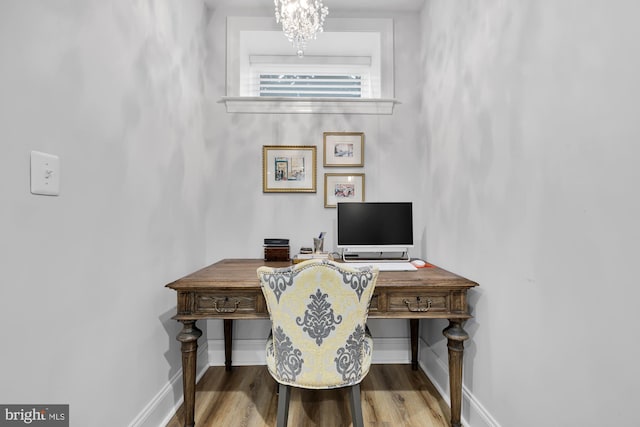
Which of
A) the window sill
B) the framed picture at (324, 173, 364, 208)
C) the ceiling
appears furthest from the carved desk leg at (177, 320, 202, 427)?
the ceiling

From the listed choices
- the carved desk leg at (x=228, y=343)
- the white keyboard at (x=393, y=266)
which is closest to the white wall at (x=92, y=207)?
the carved desk leg at (x=228, y=343)

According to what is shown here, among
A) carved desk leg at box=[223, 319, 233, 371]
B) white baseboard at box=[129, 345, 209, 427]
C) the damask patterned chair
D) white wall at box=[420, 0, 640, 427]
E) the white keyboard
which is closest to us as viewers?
white wall at box=[420, 0, 640, 427]

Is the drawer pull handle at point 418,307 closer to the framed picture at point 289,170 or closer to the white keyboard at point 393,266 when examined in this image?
the white keyboard at point 393,266

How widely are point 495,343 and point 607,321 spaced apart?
631 millimetres

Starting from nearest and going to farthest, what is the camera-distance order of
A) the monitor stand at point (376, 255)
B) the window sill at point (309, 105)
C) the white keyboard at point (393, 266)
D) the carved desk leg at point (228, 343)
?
→ 1. the white keyboard at point (393, 266)
2. the monitor stand at point (376, 255)
3. the carved desk leg at point (228, 343)
4. the window sill at point (309, 105)

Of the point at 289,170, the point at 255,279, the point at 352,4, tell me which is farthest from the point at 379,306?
the point at 352,4

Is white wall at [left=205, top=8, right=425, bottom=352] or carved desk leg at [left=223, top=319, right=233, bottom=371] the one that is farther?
white wall at [left=205, top=8, right=425, bottom=352]

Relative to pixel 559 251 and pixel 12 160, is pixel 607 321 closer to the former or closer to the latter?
pixel 559 251

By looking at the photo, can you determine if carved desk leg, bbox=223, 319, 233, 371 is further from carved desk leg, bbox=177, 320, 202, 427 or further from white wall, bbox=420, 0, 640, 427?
white wall, bbox=420, 0, 640, 427

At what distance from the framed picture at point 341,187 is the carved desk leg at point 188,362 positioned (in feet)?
4.24

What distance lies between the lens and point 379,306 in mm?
1578

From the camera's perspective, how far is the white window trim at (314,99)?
2395mm

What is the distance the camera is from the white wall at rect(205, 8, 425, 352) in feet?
7.91

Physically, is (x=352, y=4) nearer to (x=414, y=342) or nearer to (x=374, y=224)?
(x=374, y=224)
